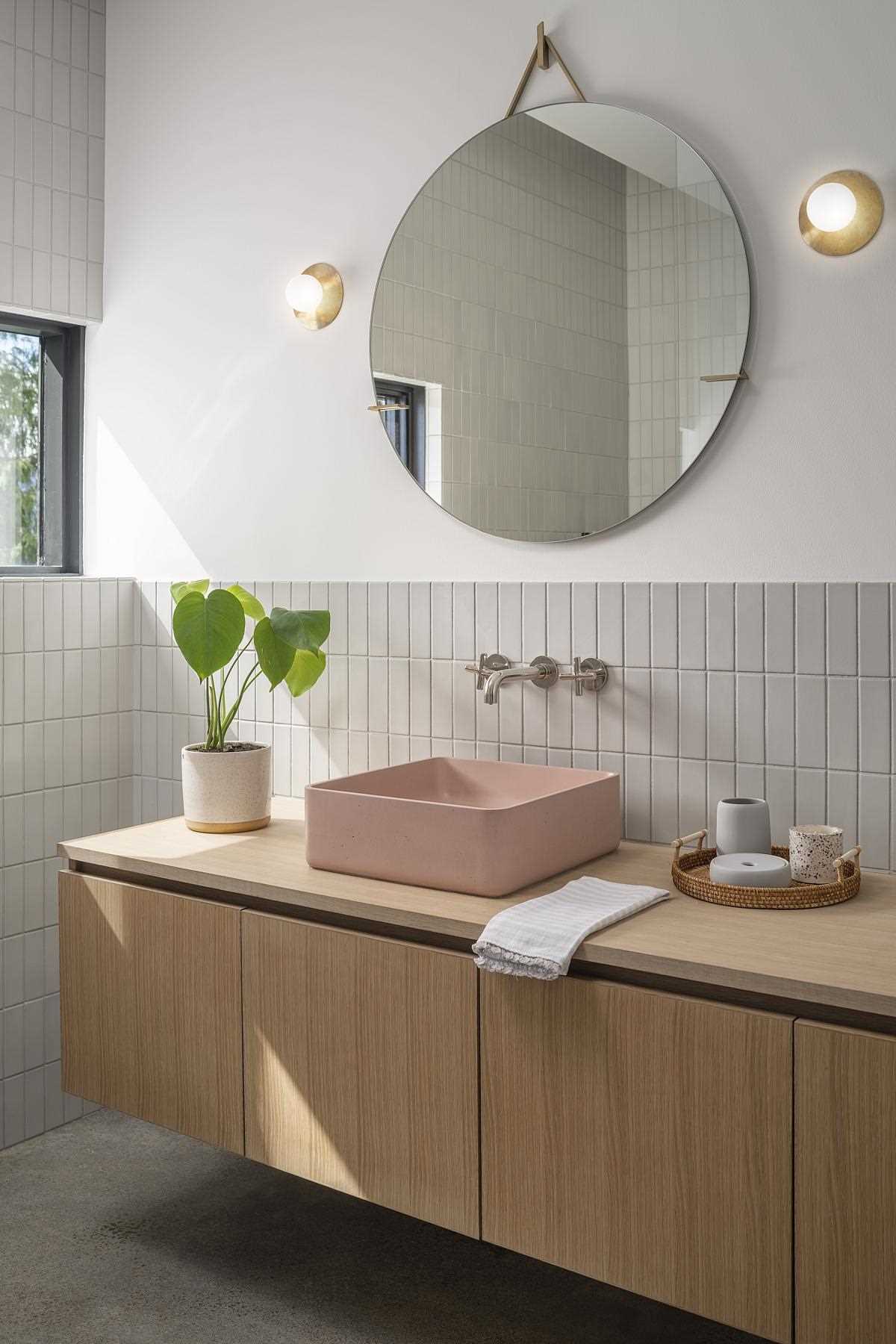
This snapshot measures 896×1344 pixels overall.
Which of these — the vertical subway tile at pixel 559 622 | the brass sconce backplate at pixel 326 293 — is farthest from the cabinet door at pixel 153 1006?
the brass sconce backplate at pixel 326 293

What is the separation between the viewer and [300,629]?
246 centimetres

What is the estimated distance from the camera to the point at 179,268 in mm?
3057

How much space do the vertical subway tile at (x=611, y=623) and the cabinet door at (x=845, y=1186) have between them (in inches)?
38.2

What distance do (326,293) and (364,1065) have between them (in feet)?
5.56

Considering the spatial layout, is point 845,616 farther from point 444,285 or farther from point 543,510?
point 444,285

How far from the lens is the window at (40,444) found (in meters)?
3.08

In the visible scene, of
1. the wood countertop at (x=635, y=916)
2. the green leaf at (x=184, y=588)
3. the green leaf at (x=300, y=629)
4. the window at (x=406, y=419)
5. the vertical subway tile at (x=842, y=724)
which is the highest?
the window at (x=406, y=419)

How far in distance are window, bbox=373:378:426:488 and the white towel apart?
1070mm

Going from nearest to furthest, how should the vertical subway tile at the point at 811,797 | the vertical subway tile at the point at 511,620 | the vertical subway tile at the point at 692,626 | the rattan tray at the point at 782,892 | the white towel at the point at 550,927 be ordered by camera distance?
the white towel at the point at 550,927, the rattan tray at the point at 782,892, the vertical subway tile at the point at 811,797, the vertical subway tile at the point at 692,626, the vertical subway tile at the point at 511,620

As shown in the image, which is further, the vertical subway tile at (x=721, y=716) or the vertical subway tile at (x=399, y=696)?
the vertical subway tile at (x=399, y=696)

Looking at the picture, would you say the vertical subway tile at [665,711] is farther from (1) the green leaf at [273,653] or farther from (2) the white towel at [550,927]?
(1) the green leaf at [273,653]

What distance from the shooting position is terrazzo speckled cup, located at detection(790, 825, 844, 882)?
6.49 ft

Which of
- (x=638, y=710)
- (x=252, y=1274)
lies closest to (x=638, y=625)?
(x=638, y=710)

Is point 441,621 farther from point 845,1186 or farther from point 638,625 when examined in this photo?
point 845,1186
